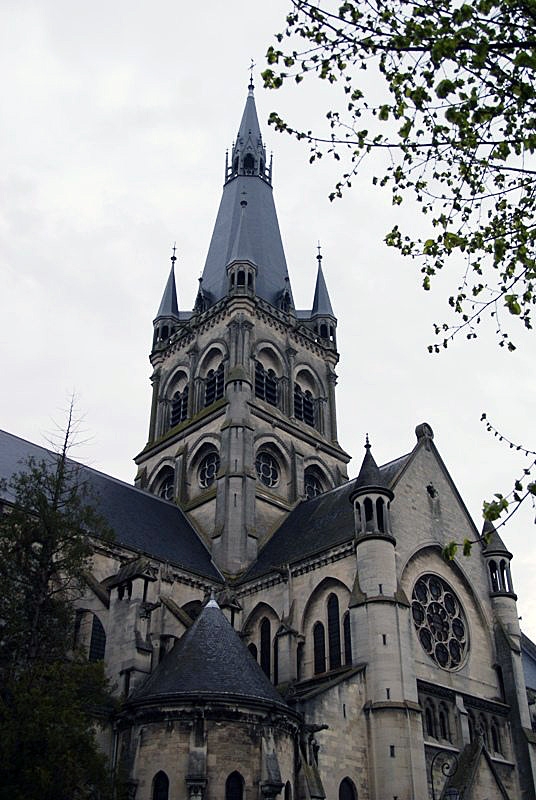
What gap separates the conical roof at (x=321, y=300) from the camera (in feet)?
161

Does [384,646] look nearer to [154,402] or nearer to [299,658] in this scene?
[299,658]

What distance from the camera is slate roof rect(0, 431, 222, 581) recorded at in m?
32.8

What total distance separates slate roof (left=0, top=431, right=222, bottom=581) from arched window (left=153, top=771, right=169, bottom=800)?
38.6ft

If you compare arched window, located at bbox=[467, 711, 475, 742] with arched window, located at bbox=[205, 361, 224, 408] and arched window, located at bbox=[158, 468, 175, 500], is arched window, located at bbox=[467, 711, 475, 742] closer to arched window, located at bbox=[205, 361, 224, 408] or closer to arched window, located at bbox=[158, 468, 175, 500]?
arched window, located at bbox=[158, 468, 175, 500]

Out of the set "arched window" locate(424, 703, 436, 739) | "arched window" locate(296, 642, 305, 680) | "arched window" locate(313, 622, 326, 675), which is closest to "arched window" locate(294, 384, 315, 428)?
"arched window" locate(313, 622, 326, 675)

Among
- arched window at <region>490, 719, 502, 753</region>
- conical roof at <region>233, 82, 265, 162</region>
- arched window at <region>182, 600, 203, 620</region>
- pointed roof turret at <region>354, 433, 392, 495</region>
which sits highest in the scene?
conical roof at <region>233, 82, 265, 162</region>

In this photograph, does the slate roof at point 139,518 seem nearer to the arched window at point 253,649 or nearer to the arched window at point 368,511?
the arched window at point 253,649

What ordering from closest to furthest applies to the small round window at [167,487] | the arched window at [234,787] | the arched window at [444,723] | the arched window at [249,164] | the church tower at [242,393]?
1. the arched window at [234,787]
2. the arched window at [444,723]
3. the church tower at [242,393]
4. the small round window at [167,487]
5. the arched window at [249,164]

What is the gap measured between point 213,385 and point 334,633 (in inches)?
679

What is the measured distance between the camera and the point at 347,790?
24359mm

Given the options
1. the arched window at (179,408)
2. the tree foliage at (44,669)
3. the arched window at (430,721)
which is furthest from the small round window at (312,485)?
the tree foliage at (44,669)

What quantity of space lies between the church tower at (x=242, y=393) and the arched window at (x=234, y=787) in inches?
553

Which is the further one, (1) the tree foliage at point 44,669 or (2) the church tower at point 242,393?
(2) the church tower at point 242,393

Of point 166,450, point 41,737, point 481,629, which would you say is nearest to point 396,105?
point 41,737
